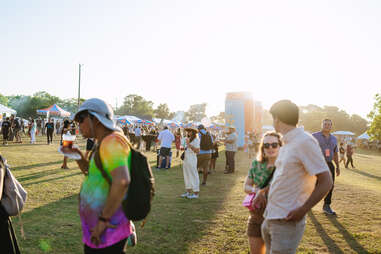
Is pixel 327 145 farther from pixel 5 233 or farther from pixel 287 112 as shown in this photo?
pixel 5 233

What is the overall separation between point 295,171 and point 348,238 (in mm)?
3911

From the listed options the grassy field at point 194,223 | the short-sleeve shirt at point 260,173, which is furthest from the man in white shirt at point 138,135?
the short-sleeve shirt at point 260,173

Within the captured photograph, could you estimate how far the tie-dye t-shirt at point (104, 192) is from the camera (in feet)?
6.61

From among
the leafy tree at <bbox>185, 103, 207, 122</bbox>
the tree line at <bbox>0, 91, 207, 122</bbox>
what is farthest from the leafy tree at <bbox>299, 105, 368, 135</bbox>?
the leafy tree at <bbox>185, 103, 207, 122</bbox>

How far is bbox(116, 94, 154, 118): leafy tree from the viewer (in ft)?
348

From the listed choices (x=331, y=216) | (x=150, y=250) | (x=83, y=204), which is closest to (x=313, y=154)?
(x=83, y=204)

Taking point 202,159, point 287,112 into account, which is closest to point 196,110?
point 202,159

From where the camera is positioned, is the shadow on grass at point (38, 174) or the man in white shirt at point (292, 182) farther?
the shadow on grass at point (38, 174)

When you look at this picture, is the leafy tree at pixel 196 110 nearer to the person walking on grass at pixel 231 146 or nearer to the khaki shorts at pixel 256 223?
the person walking on grass at pixel 231 146

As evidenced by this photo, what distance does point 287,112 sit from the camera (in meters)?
2.45

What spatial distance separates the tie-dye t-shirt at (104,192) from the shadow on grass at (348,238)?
166 inches

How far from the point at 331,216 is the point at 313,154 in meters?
5.30

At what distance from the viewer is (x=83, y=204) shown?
7.11ft

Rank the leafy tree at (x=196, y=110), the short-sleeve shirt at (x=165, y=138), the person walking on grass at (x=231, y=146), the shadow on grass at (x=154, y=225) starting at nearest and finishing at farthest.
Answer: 1. the shadow on grass at (x=154, y=225)
2. the person walking on grass at (x=231, y=146)
3. the short-sleeve shirt at (x=165, y=138)
4. the leafy tree at (x=196, y=110)
